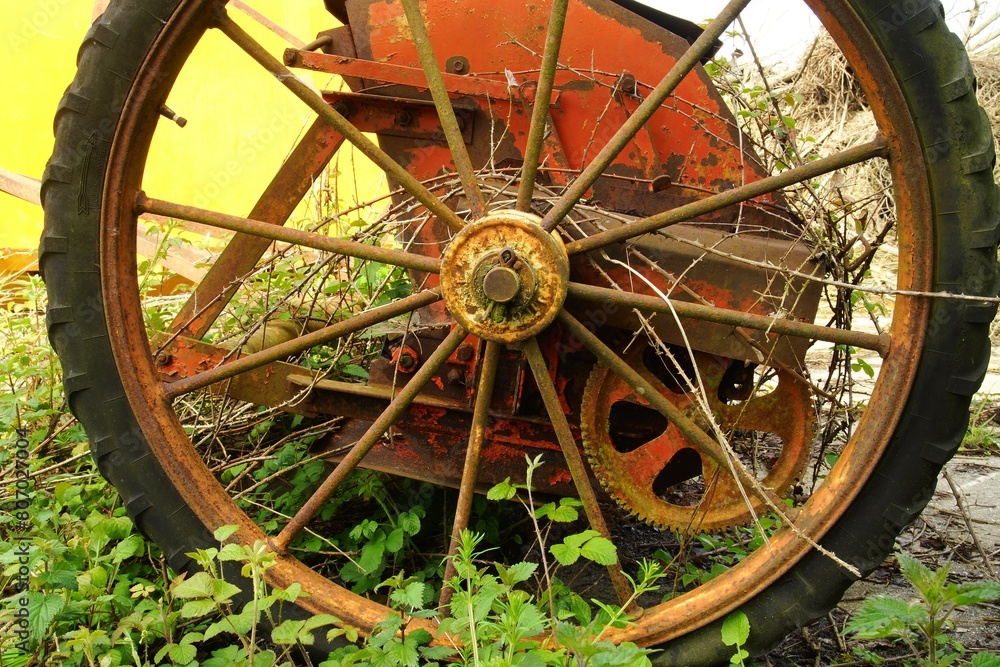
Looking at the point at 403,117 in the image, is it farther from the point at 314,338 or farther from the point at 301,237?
the point at 314,338

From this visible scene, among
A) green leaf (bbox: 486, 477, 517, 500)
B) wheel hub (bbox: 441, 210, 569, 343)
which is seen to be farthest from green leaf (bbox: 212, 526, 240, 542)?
wheel hub (bbox: 441, 210, 569, 343)

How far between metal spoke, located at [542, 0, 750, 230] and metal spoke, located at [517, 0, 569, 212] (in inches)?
3.8

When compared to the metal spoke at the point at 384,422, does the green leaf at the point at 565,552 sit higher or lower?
lower

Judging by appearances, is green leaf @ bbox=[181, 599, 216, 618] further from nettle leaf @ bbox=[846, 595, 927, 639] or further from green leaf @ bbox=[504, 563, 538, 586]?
nettle leaf @ bbox=[846, 595, 927, 639]

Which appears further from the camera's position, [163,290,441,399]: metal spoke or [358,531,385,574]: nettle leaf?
[358,531,385,574]: nettle leaf

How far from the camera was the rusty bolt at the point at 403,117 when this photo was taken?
225cm

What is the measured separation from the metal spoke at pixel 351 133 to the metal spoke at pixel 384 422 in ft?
0.94

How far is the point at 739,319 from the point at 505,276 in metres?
0.52

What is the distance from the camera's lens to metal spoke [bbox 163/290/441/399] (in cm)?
188

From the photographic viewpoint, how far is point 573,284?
1797mm

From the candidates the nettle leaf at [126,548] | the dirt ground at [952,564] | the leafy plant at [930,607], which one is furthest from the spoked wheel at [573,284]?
the dirt ground at [952,564]

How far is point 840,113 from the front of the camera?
7852mm

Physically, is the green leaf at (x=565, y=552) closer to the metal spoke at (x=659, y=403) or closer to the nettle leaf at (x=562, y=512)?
the nettle leaf at (x=562, y=512)

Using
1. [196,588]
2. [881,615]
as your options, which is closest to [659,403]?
[881,615]
